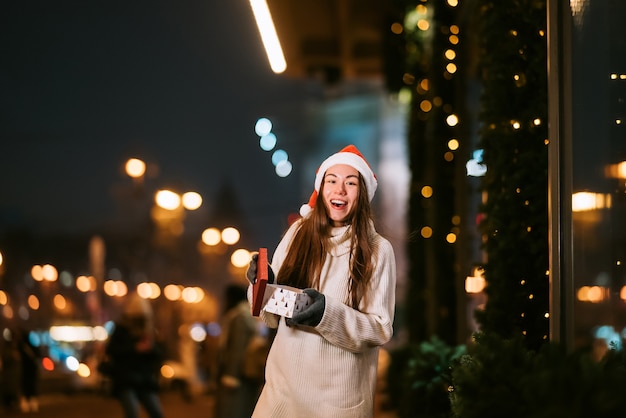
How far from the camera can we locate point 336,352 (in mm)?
4188

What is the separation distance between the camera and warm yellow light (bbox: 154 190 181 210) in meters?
22.5

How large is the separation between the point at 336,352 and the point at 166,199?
18.8m

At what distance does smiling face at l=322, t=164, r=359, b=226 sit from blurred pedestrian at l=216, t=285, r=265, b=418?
469 centimetres

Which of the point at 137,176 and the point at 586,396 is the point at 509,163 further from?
the point at 137,176

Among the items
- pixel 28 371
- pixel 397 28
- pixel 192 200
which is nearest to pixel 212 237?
pixel 192 200

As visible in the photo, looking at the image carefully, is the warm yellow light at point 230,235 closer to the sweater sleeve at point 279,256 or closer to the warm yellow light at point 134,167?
the warm yellow light at point 134,167

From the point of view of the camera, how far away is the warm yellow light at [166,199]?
22.5 meters

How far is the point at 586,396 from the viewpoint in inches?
117

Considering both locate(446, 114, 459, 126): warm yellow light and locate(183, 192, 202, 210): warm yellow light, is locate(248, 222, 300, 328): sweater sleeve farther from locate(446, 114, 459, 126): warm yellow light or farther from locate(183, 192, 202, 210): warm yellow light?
locate(183, 192, 202, 210): warm yellow light

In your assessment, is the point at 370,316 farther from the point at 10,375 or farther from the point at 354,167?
the point at 10,375

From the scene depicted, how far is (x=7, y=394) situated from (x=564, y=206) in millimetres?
13173

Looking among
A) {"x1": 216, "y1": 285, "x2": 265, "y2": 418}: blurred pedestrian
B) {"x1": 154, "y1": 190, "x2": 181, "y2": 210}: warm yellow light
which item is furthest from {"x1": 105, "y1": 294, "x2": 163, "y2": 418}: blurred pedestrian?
{"x1": 154, "y1": 190, "x2": 181, "y2": 210}: warm yellow light

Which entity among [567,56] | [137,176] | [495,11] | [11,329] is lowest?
[11,329]

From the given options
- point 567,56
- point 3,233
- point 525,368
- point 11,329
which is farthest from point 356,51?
point 3,233
